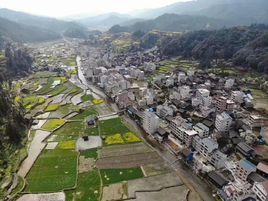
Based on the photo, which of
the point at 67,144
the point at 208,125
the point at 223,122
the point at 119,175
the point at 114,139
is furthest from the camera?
the point at 208,125

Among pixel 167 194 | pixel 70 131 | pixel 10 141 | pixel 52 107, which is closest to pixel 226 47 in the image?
pixel 52 107

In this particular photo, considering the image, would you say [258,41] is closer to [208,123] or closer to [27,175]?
[208,123]

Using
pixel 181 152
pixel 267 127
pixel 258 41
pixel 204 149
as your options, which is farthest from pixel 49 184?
pixel 258 41

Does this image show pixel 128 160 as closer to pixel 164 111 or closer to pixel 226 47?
pixel 164 111

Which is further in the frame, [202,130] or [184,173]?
[202,130]

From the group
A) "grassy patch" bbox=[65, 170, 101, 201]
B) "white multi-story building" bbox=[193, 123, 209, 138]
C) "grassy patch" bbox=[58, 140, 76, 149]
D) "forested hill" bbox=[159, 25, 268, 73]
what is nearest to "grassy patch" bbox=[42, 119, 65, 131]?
"grassy patch" bbox=[58, 140, 76, 149]

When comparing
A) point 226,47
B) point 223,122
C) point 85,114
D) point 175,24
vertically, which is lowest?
point 175,24

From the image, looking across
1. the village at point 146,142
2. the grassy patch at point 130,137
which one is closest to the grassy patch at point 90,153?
the village at point 146,142
